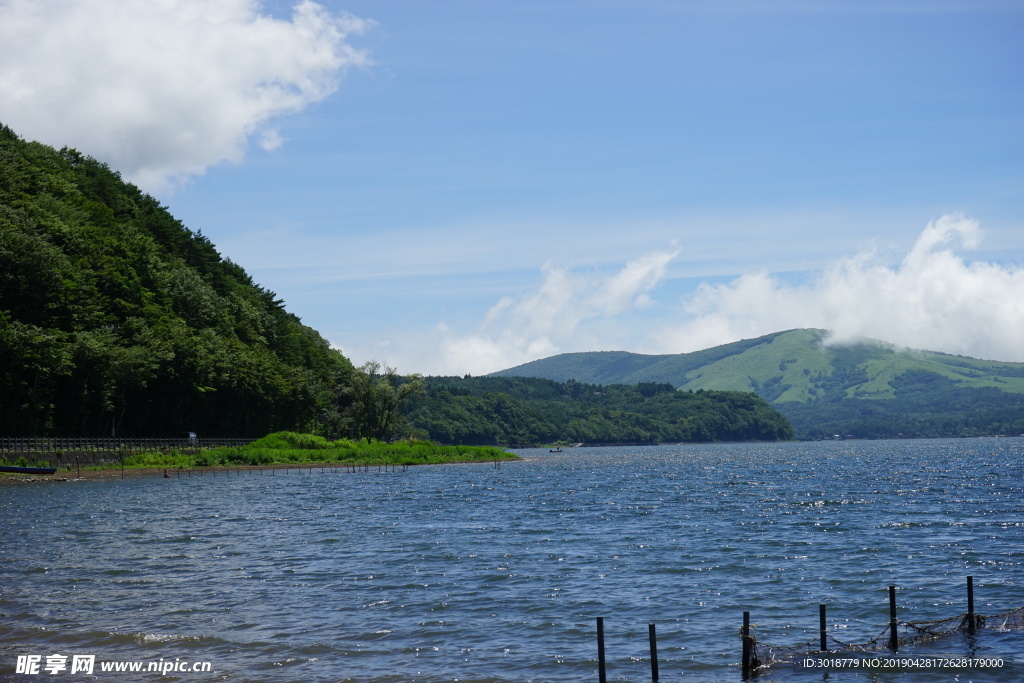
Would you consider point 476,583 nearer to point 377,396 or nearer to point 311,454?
point 311,454

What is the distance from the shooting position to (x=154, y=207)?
18700 cm

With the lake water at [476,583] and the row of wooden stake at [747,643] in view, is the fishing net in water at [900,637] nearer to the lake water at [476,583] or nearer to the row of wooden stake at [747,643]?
the row of wooden stake at [747,643]

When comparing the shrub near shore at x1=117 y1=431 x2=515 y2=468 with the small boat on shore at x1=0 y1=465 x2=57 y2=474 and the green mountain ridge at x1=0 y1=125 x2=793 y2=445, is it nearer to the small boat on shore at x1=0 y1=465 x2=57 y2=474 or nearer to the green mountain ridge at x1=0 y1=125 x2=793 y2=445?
the green mountain ridge at x1=0 y1=125 x2=793 y2=445

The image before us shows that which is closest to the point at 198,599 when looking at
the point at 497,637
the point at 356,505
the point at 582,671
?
the point at 497,637

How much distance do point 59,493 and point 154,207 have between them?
124 meters

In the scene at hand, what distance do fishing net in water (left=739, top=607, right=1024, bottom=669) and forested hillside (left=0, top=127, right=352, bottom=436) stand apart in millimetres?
83971

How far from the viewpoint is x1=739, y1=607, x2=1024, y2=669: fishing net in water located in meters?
24.4

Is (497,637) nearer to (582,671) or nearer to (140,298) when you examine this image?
(582,671)

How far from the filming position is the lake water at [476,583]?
25.1m

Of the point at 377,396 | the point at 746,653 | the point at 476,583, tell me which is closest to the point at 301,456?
the point at 377,396
